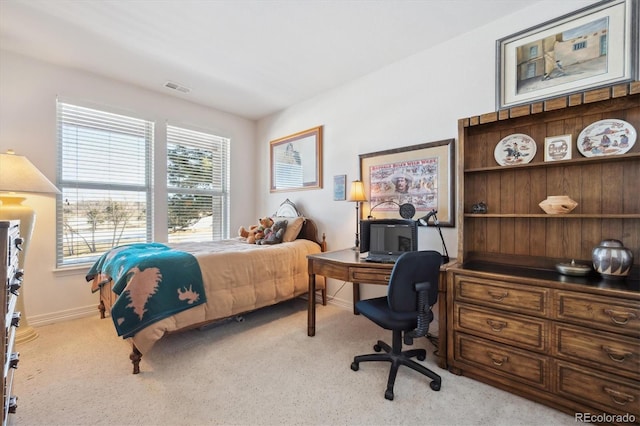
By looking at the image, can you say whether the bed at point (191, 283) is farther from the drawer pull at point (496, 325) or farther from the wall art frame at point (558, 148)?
the wall art frame at point (558, 148)

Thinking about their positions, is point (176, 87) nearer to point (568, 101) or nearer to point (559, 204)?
point (568, 101)

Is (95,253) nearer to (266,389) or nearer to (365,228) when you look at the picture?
(266,389)

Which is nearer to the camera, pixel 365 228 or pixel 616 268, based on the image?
pixel 616 268

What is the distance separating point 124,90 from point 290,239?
2739 millimetres

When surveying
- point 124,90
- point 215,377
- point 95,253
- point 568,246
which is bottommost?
point 215,377

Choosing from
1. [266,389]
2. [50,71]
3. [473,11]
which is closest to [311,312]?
[266,389]

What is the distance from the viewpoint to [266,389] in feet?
6.02

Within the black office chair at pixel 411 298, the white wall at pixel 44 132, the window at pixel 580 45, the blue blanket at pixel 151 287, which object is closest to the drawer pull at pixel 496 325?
the black office chair at pixel 411 298

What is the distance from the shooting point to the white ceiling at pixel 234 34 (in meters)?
2.15

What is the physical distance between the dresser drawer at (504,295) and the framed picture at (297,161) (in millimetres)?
2231

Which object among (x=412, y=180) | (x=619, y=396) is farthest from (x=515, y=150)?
(x=619, y=396)

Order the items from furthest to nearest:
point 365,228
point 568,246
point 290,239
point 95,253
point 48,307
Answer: point 290,239
point 95,253
point 48,307
point 365,228
point 568,246

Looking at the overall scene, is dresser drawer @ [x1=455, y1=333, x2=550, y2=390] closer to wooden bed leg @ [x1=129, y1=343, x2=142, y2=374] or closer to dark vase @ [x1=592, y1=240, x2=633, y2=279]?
dark vase @ [x1=592, y1=240, x2=633, y2=279]

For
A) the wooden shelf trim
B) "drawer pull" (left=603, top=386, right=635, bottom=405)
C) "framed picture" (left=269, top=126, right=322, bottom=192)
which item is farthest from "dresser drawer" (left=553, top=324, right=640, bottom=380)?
"framed picture" (left=269, top=126, right=322, bottom=192)
